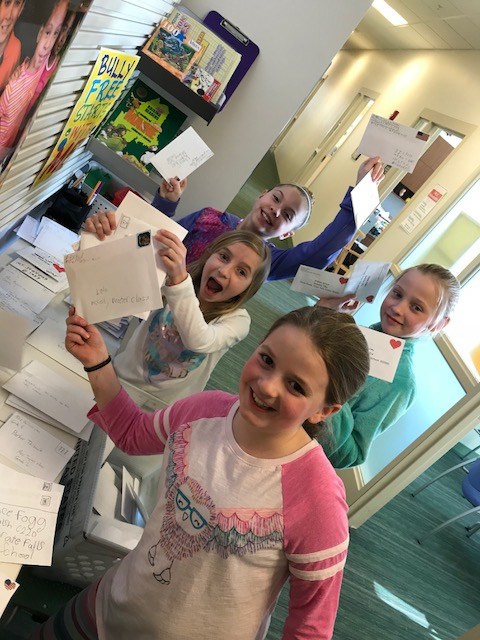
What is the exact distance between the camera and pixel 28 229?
2209 millimetres

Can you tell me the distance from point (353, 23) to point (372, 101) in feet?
23.8

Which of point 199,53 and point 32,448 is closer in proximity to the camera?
point 32,448

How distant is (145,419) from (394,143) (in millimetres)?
1467

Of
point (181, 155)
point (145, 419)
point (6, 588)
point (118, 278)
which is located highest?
point (181, 155)

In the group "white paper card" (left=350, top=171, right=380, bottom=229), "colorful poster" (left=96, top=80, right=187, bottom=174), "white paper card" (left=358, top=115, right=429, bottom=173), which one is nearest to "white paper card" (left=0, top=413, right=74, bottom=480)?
"white paper card" (left=350, top=171, right=380, bottom=229)

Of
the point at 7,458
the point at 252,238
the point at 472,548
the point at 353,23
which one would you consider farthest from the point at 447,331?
the point at 7,458

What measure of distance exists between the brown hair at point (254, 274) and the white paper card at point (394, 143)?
0.66 m

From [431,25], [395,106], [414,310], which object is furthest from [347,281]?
[395,106]

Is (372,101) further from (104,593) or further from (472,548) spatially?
(104,593)

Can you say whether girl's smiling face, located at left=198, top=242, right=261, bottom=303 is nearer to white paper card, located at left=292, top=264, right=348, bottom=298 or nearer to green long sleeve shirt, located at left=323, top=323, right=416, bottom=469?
white paper card, located at left=292, top=264, right=348, bottom=298

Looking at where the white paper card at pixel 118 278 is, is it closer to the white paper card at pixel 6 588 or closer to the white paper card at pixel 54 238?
the white paper card at pixel 6 588

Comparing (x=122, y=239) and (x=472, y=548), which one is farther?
(x=472, y=548)

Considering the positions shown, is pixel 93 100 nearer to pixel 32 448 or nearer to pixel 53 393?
pixel 53 393

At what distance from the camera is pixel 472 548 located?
4484 millimetres
